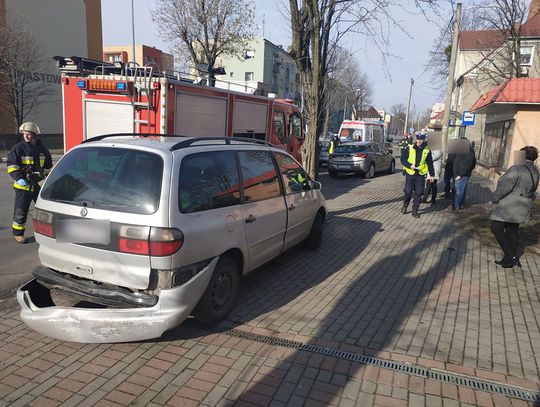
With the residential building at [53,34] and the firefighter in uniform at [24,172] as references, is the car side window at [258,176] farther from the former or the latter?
the residential building at [53,34]

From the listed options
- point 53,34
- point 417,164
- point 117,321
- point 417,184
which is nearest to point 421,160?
point 417,164

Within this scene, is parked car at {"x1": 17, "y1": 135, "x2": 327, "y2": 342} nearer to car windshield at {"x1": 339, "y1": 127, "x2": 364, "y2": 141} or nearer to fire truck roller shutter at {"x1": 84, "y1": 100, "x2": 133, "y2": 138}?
fire truck roller shutter at {"x1": 84, "y1": 100, "x2": 133, "y2": 138}

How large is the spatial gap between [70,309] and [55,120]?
32.4 meters

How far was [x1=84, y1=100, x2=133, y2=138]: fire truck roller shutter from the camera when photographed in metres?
8.08

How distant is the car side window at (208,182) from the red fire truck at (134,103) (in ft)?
12.6

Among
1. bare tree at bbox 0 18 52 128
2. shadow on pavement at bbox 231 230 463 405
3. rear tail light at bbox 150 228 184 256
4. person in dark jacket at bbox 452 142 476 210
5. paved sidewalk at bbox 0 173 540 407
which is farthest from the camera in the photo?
bare tree at bbox 0 18 52 128

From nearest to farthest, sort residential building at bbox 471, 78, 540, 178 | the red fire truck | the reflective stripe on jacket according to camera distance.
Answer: the red fire truck, the reflective stripe on jacket, residential building at bbox 471, 78, 540, 178

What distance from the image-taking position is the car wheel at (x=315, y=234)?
6566 mm

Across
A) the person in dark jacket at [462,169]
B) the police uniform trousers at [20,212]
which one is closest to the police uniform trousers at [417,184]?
the person in dark jacket at [462,169]

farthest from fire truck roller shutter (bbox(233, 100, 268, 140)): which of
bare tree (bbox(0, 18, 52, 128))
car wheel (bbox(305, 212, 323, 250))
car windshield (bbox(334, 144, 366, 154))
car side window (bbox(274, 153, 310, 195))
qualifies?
bare tree (bbox(0, 18, 52, 128))

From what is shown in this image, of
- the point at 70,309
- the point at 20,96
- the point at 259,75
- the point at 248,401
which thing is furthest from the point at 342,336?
the point at 259,75

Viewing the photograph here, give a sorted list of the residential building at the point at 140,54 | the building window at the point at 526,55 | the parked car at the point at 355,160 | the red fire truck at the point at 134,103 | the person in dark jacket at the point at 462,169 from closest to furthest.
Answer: the red fire truck at the point at 134,103 → the person in dark jacket at the point at 462,169 → the parked car at the point at 355,160 → the building window at the point at 526,55 → the residential building at the point at 140,54

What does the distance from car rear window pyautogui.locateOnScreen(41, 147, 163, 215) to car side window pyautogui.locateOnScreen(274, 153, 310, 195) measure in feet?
7.29

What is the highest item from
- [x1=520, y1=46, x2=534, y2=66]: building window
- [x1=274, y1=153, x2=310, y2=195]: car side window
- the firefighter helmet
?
[x1=520, y1=46, x2=534, y2=66]: building window
